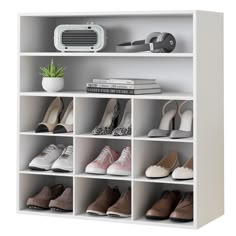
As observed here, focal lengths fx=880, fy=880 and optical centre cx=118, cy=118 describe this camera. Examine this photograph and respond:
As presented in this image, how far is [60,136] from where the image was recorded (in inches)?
266

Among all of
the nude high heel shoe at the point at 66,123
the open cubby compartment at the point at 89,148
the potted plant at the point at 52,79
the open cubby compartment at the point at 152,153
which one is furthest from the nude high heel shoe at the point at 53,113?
the open cubby compartment at the point at 152,153

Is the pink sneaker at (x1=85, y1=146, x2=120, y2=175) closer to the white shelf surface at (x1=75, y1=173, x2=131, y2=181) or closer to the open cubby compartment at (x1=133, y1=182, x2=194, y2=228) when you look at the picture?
the white shelf surface at (x1=75, y1=173, x2=131, y2=181)

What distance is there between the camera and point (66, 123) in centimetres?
641

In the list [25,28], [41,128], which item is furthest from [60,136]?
[25,28]

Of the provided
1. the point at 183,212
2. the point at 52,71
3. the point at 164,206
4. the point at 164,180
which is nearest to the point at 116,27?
the point at 52,71

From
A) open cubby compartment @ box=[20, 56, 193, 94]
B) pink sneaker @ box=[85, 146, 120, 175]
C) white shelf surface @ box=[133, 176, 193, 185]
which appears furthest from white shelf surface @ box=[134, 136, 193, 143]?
open cubby compartment @ box=[20, 56, 193, 94]

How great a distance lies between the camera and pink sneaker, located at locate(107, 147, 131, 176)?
19.9 feet

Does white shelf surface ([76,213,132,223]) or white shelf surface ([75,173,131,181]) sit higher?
white shelf surface ([75,173,131,181])

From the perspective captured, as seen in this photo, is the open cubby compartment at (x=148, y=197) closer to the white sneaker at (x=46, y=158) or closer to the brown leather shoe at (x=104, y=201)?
the brown leather shoe at (x=104, y=201)

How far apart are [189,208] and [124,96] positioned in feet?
2.86

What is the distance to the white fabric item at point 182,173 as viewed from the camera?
231 inches

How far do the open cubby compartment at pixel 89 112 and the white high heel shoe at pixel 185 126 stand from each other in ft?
1.82

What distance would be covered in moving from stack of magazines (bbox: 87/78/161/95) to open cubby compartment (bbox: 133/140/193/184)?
1.15 feet

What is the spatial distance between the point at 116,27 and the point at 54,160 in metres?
1.08
